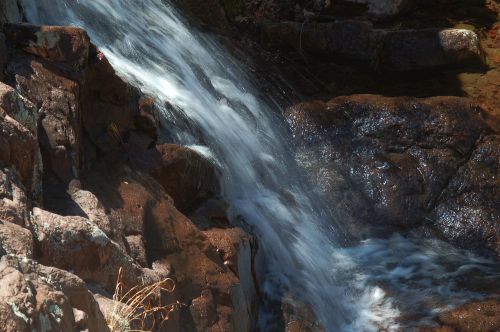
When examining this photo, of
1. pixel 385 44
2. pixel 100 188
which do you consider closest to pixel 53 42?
pixel 100 188

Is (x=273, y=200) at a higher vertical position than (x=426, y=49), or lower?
lower

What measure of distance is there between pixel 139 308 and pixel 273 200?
2854 millimetres

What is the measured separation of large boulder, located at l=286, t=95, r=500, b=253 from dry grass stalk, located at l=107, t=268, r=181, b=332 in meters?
3.22

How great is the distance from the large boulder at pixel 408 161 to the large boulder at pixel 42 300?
4074 millimetres

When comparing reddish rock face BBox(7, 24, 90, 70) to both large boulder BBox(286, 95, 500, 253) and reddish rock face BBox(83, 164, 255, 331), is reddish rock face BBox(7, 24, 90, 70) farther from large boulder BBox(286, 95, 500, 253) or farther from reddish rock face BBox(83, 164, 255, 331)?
large boulder BBox(286, 95, 500, 253)

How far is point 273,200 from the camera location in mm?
5863

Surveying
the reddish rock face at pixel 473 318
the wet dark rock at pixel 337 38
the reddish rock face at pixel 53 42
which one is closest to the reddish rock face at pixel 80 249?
the reddish rock face at pixel 53 42

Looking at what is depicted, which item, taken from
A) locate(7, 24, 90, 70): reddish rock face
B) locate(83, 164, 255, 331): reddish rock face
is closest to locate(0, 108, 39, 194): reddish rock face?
locate(83, 164, 255, 331): reddish rock face

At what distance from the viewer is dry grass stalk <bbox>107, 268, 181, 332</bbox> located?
2.80m

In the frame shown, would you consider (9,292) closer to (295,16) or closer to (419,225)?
(419,225)

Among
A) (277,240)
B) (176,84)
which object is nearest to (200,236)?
(277,240)

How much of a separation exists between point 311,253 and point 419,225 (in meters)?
1.27

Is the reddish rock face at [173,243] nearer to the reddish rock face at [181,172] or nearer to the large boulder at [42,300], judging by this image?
the reddish rock face at [181,172]

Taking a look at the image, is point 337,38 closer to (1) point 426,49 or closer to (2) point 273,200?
(1) point 426,49
